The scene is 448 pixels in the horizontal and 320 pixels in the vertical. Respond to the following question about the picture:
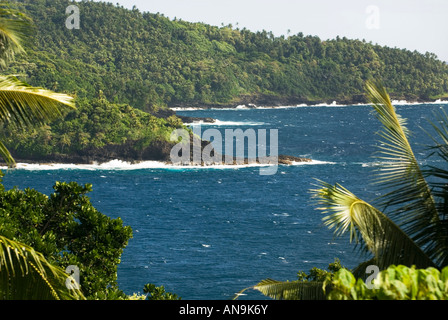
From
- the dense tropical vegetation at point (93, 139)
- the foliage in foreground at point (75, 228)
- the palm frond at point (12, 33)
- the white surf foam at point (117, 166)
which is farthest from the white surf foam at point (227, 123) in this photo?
the palm frond at point (12, 33)

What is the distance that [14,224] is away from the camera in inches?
627

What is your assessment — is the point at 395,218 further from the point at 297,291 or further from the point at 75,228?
the point at 75,228

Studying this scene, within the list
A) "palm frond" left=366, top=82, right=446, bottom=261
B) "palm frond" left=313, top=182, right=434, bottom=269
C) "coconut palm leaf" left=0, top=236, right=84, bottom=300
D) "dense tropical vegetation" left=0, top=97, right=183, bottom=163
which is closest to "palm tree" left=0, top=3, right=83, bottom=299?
"coconut palm leaf" left=0, top=236, right=84, bottom=300

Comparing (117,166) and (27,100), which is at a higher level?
(27,100)

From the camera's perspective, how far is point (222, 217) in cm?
5956

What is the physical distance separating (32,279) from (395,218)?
4658 mm

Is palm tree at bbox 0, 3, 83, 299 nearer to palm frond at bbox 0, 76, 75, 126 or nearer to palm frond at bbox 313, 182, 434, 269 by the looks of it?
palm frond at bbox 0, 76, 75, 126

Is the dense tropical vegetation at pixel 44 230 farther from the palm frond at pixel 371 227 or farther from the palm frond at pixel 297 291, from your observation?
the palm frond at pixel 371 227

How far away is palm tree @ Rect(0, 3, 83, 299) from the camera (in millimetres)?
7038

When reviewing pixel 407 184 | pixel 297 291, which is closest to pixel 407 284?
pixel 297 291

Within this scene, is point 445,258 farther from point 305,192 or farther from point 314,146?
point 314,146

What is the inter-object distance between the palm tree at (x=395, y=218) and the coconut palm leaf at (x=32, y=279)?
8.10 feet

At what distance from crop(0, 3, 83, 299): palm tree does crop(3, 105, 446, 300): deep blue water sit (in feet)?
49.1
